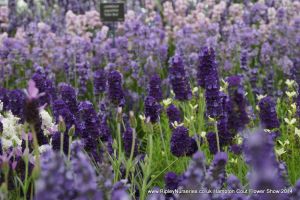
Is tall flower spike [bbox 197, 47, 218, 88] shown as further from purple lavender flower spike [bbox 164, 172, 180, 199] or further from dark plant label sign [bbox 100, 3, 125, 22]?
dark plant label sign [bbox 100, 3, 125, 22]

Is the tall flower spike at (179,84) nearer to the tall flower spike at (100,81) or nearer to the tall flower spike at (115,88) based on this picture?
the tall flower spike at (115,88)

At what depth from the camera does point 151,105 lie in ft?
9.93

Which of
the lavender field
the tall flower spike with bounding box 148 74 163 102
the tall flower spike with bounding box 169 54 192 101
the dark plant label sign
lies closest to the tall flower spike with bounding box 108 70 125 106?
the lavender field

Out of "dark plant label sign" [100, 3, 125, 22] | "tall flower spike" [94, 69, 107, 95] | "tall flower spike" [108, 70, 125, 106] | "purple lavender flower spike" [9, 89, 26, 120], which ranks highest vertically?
"dark plant label sign" [100, 3, 125, 22]

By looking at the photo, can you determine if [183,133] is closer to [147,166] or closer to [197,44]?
[147,166]

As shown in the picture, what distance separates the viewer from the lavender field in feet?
5.56

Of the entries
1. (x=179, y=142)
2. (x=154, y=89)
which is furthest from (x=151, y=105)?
(x=154, y=89)

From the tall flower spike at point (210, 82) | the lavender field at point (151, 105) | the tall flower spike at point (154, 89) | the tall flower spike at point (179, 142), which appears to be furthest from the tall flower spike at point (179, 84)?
the tall flower spike at point (179, 142)

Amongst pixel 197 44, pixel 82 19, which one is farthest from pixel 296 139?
pixel 82 19

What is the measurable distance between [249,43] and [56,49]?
179 cm

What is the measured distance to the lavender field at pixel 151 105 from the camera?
1.70 meters

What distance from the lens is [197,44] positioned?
582cm

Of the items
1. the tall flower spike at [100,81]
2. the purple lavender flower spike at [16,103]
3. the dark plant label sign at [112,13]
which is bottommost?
the tall flower spike at [100,81]

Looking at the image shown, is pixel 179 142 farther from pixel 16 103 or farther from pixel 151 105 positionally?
pixel 16 103
